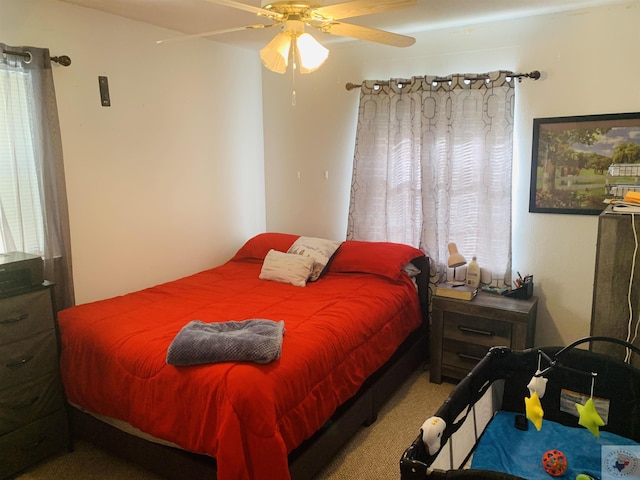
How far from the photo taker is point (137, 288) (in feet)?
10.7

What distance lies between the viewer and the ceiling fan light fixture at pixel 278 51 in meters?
1.90

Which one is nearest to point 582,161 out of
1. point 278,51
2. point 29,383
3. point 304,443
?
point 278,51

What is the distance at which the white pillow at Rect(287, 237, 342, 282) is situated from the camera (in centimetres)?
330

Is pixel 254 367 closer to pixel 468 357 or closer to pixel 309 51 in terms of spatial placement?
pixel 309 51

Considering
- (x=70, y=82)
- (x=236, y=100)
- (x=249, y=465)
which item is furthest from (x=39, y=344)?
(x=236, y=100)

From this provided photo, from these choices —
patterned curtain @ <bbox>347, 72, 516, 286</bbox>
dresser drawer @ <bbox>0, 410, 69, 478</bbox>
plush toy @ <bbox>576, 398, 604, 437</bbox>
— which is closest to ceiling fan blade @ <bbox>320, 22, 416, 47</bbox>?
patterned curtain @ <bbox>347, 72, 516, 286</bbox>

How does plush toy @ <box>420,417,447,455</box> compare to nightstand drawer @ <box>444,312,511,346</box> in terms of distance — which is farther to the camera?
nightstand drawer @ <box>444,312,511,346</box>

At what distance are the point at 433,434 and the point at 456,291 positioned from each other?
172cm

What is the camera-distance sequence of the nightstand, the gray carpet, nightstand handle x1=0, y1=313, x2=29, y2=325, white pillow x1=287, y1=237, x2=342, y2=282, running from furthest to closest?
white pillow x1=287, y1=237, x2=342, y2=282
the nightstand
the gray carpet
nightstand handle x1=0, y1=313, x2=29, y2=325

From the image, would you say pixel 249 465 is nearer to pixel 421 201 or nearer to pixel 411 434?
pixel 411 434

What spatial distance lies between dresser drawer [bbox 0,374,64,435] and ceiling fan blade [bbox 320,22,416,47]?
84.0 inches

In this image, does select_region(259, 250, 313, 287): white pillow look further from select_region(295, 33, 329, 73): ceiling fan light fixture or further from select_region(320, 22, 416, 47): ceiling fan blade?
select_region(320, 22, 416, 47): ceiling fan blade

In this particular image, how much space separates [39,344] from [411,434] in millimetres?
1998

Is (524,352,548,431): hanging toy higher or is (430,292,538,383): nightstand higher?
(524,352,548,431): hanging toy
